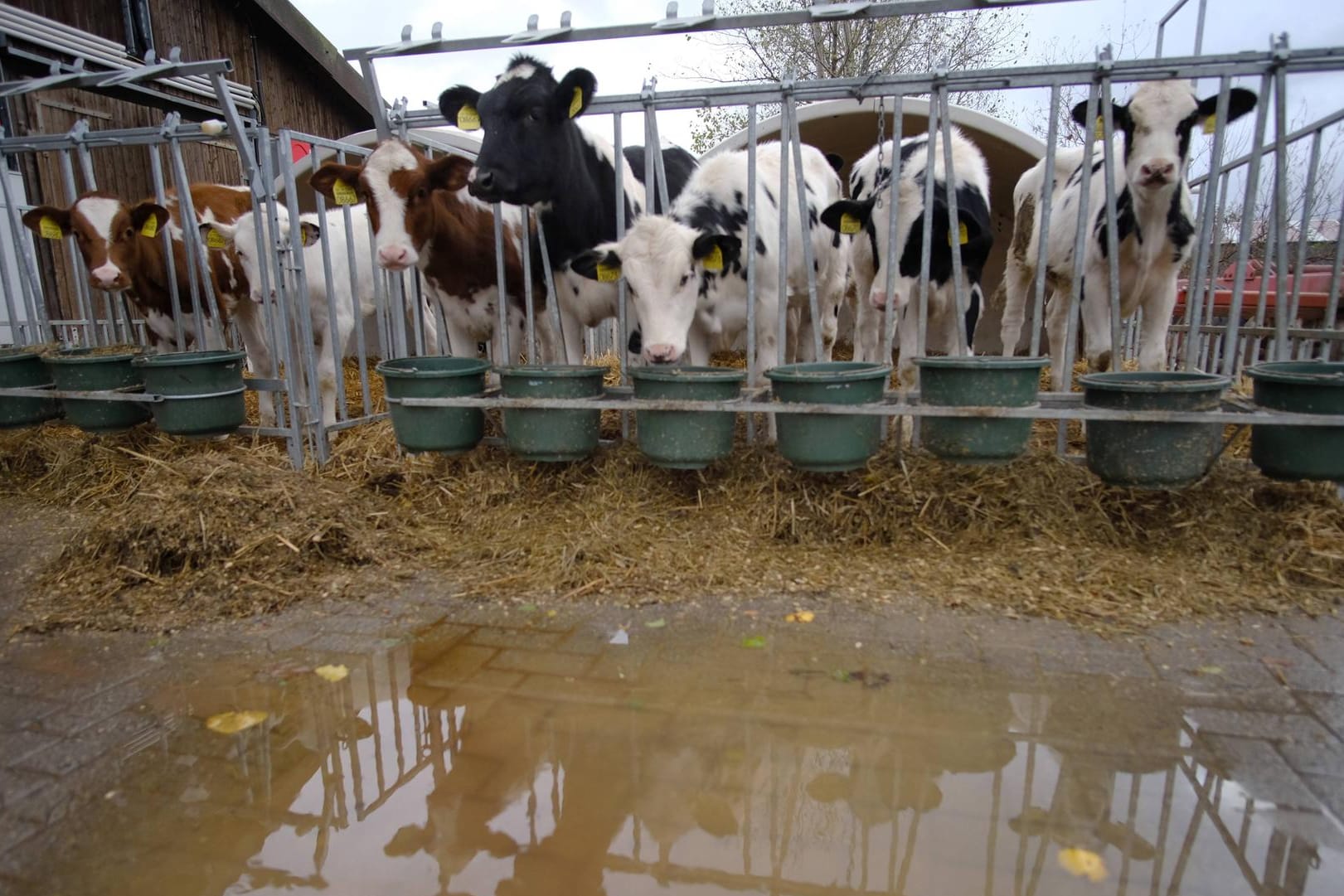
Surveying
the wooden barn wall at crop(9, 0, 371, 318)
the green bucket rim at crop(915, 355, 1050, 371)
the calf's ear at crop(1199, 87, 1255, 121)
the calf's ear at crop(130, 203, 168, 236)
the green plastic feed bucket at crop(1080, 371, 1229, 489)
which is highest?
A: the wooden barn wall at crop(9, 0, 371, 318)

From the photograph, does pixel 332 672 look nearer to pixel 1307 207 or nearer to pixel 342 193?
pixel 342 193

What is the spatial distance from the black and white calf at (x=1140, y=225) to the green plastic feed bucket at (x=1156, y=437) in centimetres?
102

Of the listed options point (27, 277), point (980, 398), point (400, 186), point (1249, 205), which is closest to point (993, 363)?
point (980, 398)

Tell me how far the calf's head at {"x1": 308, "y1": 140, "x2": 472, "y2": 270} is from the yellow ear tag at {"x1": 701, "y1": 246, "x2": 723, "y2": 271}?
1765mm

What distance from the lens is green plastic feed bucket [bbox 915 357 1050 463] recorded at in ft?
12.4

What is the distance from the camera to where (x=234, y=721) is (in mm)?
2719

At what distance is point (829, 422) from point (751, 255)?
3.72 ft

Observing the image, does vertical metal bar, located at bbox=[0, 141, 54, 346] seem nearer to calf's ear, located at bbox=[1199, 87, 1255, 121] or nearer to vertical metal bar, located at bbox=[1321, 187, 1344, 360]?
calf's ear, located at bbox=[1199, 87, 1255, 121]

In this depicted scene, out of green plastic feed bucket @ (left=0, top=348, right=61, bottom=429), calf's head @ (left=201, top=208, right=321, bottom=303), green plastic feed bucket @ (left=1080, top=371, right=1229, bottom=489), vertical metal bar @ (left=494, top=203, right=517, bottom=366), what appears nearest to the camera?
green plastic feed bucket @ (left=1080, top=371, right=1229, bottom=489)

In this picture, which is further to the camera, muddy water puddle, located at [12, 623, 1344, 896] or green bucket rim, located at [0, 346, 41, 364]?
green bucket rim, located at [0, 346, 41, 364]

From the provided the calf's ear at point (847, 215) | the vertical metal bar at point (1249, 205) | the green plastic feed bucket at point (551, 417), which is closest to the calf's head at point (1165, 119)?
the vertical metal bar at point (1249, 205)

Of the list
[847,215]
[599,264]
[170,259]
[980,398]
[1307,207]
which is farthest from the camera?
[170,259]

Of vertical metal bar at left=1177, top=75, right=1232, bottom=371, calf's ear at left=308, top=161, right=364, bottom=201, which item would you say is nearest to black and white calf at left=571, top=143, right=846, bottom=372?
calf's ear at left=308, top=161, right=364, bottom=201

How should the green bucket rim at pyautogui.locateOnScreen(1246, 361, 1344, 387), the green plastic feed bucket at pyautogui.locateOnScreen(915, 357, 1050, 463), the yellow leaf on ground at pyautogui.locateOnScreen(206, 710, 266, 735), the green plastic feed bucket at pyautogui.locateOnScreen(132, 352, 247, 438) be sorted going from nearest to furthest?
the yellow leaf on ground at pyautogui.locateOnScreen(206, 710, 266, 735) < the green bucket rim at pyautogui.locateOnScreen(1246, 361, 1344, 387) < the green plastic feed bucket at pyautogui.locateOnScreen(915, 357, 1050, 463) < the green plastic feed bucket at pyautogui.locateOnScreen(132, 352, 247, 438)
